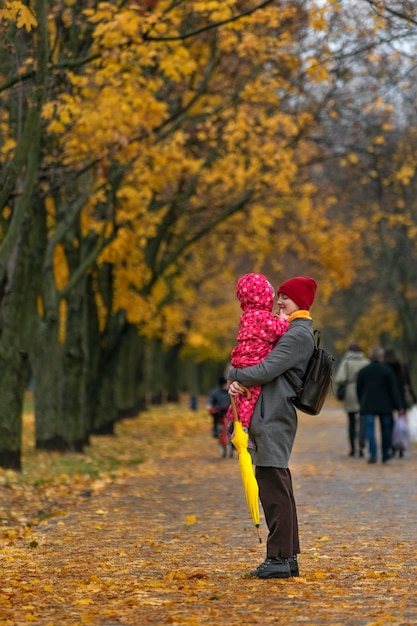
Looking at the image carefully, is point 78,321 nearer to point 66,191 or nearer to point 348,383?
point 66,191

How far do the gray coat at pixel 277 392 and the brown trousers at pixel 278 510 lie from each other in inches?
3.7

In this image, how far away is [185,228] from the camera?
33.3m

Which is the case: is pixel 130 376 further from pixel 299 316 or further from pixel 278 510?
pixel 278 510

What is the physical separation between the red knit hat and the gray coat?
16cm

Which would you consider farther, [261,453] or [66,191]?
[66,191]

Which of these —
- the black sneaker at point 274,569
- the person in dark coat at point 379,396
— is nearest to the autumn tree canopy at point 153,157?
the person in dark coat at point 379,396

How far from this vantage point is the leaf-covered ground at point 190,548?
7059 mm

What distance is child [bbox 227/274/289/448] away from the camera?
8297mm

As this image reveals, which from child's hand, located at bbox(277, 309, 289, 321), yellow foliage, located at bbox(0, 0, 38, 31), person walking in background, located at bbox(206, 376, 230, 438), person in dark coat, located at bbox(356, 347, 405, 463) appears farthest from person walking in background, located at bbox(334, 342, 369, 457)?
child's hand, located at bbox(277, 309, 289, 321)

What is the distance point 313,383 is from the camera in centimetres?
833

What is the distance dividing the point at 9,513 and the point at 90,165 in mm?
6209

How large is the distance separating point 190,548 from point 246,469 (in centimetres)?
189

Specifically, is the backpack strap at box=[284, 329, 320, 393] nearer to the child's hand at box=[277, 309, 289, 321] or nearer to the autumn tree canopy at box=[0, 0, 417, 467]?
the child's hand at box=[277, 309, 289, 321]

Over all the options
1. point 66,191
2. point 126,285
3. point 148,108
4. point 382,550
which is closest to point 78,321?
point 66,191
